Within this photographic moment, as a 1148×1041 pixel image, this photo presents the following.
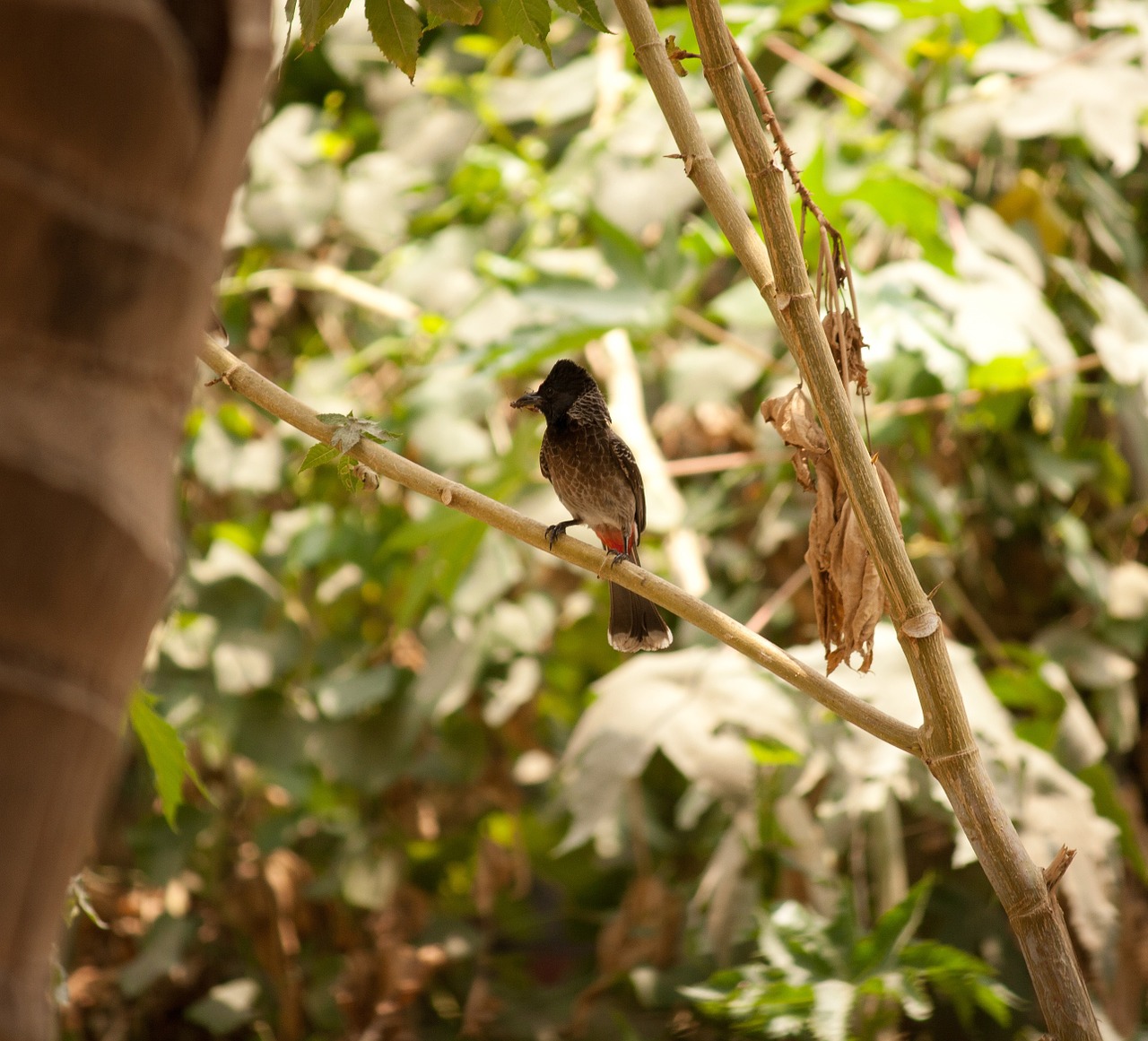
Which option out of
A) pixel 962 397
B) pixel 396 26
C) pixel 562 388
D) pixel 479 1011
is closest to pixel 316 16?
pixel 396 26

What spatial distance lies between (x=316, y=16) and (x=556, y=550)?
1.96 ft

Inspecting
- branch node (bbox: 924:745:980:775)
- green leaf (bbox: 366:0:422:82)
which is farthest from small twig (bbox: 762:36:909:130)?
branch node (bbox: 924:745:980:775)

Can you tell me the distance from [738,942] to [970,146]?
197 centimetres

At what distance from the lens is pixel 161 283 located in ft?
1.72

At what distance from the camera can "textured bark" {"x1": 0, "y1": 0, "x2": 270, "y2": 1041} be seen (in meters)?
0.49

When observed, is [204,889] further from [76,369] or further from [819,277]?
[76,369]

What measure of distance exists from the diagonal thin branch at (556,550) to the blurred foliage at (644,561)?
824mm

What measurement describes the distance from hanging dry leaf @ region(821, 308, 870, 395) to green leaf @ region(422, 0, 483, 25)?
0.47 metres

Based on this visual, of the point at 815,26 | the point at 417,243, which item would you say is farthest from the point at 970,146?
the point at 417,243

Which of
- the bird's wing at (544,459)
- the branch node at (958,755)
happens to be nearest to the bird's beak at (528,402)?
the bird's wing at (544,459)

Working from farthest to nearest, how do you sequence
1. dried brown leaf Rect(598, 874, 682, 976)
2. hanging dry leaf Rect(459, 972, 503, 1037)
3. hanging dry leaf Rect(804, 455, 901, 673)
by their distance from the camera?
hanging dry leaf Rect(459, 972, 503, 1037) < dried brown leaf Rect(598, 874, 682, 976) < hanging dry leaf Rect(804, 455, 901, 673)

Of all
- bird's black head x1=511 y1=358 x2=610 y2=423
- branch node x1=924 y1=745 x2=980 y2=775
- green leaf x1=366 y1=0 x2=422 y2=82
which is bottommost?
branch node x1=924 y1=745 x2=980 y2=775

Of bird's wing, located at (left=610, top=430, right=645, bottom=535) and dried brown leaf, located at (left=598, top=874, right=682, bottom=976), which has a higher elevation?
bird's wing, located at (left=610, top=430, right=645, bottom=535)

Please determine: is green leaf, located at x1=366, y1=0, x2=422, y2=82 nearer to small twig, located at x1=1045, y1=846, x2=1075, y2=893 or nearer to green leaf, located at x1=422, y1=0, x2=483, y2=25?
green leaf, located at x1=422, y1=0, x2=483, y2=25
